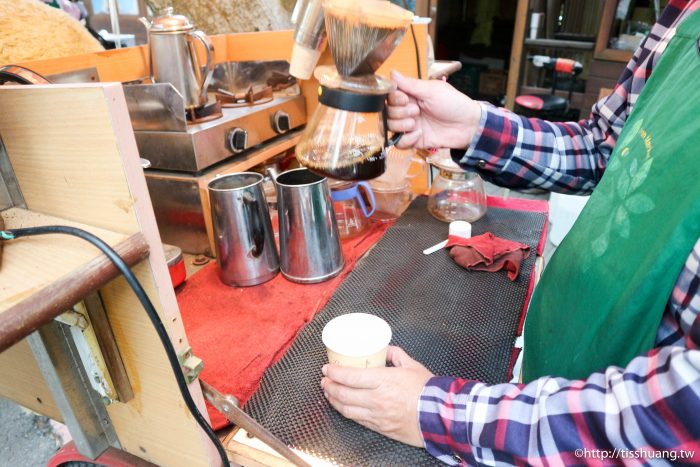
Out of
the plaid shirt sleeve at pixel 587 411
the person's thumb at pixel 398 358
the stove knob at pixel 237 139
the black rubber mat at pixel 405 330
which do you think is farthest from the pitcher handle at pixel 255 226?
the plaid shirt sleeve at pixel 587 411

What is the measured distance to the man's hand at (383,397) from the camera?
0.61 m

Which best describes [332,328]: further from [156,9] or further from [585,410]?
[156,9]

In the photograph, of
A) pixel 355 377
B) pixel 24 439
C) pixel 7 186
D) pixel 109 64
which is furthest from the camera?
pixel 24 439

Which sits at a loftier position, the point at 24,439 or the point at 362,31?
the point at 362,31

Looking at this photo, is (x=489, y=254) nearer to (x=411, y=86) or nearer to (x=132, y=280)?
(x=411, y=86)

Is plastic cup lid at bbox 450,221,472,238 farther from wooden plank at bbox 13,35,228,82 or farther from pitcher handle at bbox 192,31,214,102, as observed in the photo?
wooden plank at bbox 13,35,228,82

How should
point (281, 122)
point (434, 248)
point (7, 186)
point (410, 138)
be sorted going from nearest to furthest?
point (7, 186) < point (410, 138) < point (434, 248) < point (281, 122)

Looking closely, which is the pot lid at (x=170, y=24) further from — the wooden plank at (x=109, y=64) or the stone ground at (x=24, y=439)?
the stone ground at (x=24, y=439)

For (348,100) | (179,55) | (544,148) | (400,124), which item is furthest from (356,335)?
(179,55)

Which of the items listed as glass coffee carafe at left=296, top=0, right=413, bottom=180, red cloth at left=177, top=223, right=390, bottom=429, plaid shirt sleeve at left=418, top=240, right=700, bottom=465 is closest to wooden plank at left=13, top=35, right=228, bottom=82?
red cloth at left=177, top=223, right=390, bottom=429

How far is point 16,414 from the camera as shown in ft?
5.75

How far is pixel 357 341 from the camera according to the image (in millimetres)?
732

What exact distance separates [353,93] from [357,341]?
408 mm

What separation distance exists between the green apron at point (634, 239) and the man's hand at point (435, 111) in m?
0.33
